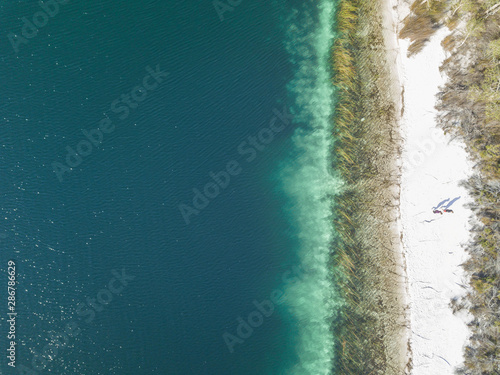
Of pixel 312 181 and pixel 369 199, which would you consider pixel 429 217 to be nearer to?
pixel 369 199

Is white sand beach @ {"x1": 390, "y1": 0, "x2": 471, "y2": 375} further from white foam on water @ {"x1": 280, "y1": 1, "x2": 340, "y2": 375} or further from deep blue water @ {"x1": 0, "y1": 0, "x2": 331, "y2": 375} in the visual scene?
deep blue water @ {"x1": 0, "y1": 0, "x2": 331, "y2": 375}

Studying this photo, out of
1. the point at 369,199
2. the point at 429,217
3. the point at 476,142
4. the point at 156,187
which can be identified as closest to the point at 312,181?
the point at 369,199

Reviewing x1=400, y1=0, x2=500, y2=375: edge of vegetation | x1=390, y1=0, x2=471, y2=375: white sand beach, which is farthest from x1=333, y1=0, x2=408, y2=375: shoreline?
x1=400, y1=0, x2=500, y2=375: edge of vegetation

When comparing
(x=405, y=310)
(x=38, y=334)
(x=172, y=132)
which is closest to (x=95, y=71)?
(x=172, y=132)

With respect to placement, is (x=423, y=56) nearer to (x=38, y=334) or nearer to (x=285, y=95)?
(x=285, y=95)

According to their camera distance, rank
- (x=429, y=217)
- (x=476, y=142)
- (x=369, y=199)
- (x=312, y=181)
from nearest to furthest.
Result: (x=476, y=142)
(x=429, y=217)
(x=369, y=199)
(x=312, y=181)

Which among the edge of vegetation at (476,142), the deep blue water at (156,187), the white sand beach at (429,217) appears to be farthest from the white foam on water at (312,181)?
the edge of vegetation at (476,142)

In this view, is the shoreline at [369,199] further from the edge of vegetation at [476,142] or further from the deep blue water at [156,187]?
the edge of vegetation at [476,142]
